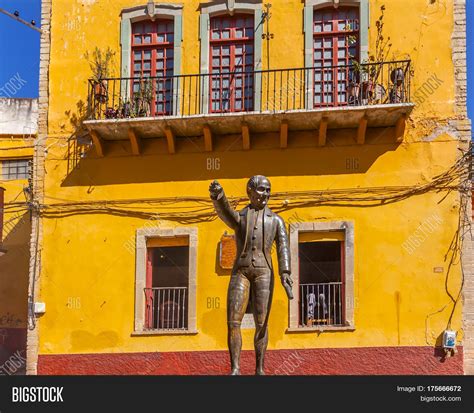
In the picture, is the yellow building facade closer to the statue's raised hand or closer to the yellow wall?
the yellow wall

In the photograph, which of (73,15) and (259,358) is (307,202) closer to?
(73,15)

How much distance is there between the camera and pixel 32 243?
76.1 feet

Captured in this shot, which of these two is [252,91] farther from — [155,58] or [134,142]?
[134,142]

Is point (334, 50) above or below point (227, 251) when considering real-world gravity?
above

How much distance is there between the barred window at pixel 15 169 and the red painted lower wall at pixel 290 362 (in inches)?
267

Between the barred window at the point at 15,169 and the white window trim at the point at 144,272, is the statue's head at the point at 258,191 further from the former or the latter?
the barred window at the point at 15,169

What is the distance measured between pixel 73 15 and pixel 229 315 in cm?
1230

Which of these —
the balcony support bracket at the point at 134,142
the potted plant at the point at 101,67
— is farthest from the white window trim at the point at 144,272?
the potted plant at the point at 101,67

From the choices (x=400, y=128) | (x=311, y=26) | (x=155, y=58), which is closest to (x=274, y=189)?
(x=400, y=128)

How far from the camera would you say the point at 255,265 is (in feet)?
45.4

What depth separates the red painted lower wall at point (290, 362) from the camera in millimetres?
21078

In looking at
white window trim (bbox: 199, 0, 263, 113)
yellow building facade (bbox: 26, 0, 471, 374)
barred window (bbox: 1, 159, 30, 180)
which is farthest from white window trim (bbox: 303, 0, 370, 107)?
barred window (bbox: 1, 159, 30, 180)

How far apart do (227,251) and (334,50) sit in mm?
4889

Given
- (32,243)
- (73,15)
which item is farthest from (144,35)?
(32,243)
